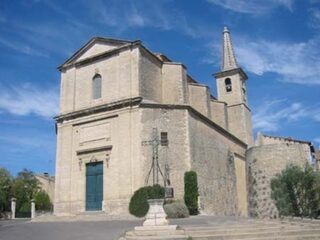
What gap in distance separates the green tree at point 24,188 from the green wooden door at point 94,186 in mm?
24019

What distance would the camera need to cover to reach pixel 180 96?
94.8 feet

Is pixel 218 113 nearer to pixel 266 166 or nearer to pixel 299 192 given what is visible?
pixel 266 166

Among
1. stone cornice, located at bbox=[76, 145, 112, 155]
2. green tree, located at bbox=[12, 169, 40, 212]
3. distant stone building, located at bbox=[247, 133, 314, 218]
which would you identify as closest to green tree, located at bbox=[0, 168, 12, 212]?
green tree, located at bbox=[12, 169, 40, 212]

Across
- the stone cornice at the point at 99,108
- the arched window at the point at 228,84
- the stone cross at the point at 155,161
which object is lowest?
the stone cross at the point at 155,161

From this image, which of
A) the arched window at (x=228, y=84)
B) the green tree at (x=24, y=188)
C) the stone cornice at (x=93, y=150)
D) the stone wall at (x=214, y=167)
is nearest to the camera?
the stone cornice at (x=93, y=150)

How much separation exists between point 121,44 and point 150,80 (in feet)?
10.6

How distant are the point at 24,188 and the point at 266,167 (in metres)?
35.2

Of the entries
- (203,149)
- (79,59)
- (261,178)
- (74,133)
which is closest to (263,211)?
(261,178)

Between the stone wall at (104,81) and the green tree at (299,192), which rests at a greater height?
the stone wall at (104,81)

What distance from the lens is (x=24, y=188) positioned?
54.2m

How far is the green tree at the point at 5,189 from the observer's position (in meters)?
44.6

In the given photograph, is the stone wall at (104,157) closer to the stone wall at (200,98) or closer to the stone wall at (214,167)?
the stone wall at (214,167)

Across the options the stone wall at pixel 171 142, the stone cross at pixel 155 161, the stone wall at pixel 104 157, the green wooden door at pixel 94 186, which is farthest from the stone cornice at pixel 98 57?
the green wooden door at pixel 94 186

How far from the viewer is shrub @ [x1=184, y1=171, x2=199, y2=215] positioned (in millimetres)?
24203
